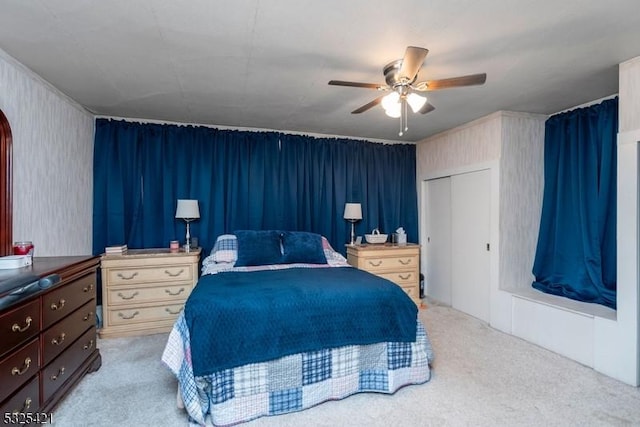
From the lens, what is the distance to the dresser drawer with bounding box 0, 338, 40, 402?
4.96 feet

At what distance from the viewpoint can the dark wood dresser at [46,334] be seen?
5.13 ft

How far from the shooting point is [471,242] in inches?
158

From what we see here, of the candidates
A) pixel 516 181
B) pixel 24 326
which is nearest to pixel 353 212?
pixel 516 181

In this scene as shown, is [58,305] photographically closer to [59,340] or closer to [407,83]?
[59,340]

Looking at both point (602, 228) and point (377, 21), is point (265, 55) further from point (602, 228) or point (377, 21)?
point (602, 228)

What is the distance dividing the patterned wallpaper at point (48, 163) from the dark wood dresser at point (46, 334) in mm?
605

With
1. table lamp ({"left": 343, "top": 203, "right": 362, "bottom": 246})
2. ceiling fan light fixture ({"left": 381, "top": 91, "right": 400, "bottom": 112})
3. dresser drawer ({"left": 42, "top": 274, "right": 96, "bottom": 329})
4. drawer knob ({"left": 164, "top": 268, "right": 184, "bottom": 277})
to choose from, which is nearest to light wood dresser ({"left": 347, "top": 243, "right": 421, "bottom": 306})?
table lamp ({"left": 343, "top": 203, "right": 362, "bottom": 246})

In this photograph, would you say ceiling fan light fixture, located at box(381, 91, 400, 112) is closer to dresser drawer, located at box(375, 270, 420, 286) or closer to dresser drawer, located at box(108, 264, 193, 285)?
dresser drawer, located at box(375, 270, 420, 286)

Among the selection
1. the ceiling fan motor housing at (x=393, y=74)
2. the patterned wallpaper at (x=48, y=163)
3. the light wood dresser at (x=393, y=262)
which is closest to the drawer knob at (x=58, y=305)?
the patterned wallpaper at (x=48, y=163)

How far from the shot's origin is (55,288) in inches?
77.5

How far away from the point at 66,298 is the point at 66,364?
434 millimetres

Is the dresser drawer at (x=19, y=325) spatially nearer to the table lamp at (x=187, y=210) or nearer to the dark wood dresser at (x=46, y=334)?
the dark wood dresser at (x=46, y=334)

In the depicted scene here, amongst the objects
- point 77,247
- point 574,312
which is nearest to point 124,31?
point 77,247

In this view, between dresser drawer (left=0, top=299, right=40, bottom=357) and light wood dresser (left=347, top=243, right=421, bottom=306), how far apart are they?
3.16 metres
